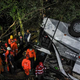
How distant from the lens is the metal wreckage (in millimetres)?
4114

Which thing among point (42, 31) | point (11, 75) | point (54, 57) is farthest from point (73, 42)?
point (11, 75)

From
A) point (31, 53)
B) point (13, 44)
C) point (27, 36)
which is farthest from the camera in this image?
point (27, 36)

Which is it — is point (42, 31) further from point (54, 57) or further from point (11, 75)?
point (11, 75)

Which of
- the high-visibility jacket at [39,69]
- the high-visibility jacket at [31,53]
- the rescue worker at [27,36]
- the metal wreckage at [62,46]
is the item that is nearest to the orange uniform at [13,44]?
the rescue worker at [27,36]

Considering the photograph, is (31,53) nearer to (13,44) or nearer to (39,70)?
(39,70)

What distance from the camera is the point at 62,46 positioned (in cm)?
439

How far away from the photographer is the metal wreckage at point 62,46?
411 centimetres

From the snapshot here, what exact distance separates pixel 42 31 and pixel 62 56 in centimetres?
167

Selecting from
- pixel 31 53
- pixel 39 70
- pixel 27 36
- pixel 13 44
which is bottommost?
pixel 39 70

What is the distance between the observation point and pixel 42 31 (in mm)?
5027

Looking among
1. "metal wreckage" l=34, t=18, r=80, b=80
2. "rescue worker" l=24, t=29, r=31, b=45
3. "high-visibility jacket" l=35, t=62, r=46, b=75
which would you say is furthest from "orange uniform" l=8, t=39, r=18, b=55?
"metal wreckage" l=34, t=18, r=80, b=80

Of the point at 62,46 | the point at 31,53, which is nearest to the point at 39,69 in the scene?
the point at 31,53

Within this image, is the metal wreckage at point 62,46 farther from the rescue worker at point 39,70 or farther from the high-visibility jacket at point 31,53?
the high-visibility jacket at point 31,53

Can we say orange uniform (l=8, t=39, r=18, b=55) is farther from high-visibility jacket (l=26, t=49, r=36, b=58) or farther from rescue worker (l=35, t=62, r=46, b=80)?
rescue worker (l=35, t=62, r=46, b=80)
